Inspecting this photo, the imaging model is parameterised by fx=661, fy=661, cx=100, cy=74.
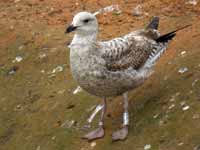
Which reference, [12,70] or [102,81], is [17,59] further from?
[102,81]

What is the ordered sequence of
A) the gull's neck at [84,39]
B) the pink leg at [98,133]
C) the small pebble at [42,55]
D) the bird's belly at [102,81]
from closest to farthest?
the bird's belly at [102,81]
the gull's neck at [84,39]
the pink leg at [98,133]
the small pebble at [42,55]

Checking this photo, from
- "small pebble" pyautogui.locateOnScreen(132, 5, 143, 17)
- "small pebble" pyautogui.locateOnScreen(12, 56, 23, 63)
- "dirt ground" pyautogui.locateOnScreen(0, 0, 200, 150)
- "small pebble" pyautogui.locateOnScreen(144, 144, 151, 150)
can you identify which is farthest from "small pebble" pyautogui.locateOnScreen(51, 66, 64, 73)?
"small pebble" pyautogui.locateOnScreen(144, 144, 151, 150)

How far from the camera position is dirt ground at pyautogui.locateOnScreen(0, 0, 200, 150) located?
43.4 feet

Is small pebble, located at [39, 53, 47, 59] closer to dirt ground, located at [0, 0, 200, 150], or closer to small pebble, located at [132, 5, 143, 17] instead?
dirt ground, located at [0, 0, 200, 150]

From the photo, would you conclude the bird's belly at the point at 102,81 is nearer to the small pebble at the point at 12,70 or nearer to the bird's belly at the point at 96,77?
the bird's belly at the point at 96,77

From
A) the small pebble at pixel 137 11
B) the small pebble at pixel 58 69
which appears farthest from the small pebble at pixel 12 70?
the small pebble at pixel 137 11

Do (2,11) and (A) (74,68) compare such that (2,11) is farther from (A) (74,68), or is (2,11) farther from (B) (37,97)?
(A) (74,68)

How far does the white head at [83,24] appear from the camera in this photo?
13381 mm

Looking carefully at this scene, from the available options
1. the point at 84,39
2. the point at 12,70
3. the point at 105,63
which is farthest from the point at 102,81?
the point at 12,70

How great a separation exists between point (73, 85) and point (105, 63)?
2.72 metres

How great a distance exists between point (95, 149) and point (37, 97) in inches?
119

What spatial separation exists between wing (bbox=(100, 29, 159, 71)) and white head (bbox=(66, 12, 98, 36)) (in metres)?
0.40

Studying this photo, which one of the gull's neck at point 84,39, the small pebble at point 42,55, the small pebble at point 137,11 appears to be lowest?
the small pebble at point 42,55

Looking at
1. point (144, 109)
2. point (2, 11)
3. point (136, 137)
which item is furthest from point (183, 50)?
point (2, 11)
